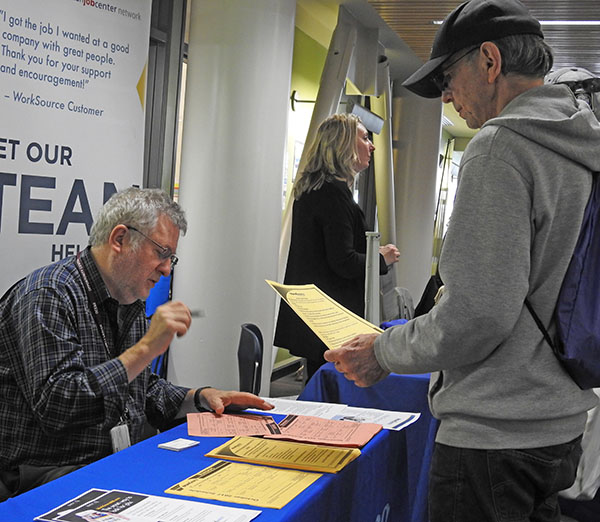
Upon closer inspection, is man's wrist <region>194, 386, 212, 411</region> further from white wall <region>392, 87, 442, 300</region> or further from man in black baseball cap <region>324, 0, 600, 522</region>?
white wall <region>392, 87, 442, 300</region>

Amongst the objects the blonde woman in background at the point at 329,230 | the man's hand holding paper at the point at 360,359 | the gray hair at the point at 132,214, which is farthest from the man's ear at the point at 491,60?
the blonde woman in background at the point at 329,230

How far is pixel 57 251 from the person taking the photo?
126 inches

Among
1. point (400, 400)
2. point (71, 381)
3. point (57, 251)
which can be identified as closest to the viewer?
point (71, 381)

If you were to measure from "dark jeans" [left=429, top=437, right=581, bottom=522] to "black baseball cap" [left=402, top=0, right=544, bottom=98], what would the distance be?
Result: 0.74m

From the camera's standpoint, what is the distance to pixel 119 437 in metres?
1.86

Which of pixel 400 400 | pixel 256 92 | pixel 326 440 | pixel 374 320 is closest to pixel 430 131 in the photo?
pixel 256 92

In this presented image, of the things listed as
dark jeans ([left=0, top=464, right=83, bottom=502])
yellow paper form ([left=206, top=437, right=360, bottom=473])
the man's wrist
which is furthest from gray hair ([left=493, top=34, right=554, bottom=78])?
dark jeans ([left=0, top=464, right=83, bottom=502])

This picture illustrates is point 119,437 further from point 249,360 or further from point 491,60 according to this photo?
point 491,60

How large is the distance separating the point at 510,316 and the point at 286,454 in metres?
0.63

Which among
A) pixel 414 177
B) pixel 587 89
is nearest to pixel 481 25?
pixel 587 89

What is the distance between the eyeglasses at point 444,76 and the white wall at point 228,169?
288 cm

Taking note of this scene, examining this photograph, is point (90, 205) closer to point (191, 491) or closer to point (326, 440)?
point (326, 440)

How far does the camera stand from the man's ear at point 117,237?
2055 mm

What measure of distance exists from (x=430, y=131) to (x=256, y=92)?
15.8ft
